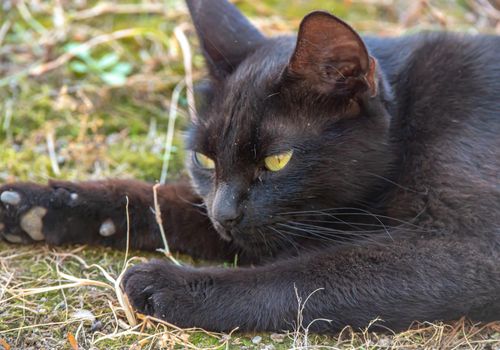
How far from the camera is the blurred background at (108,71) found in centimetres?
287

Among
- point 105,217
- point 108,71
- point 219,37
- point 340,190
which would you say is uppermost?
point 219,37

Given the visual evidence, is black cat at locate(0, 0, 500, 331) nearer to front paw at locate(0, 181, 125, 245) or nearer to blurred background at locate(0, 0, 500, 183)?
front paw at locate(0, 181, 125, 245)

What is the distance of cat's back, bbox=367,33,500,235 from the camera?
1869 millimetres

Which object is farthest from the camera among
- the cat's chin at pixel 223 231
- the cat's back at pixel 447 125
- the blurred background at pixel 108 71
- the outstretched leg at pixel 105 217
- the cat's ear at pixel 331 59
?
the blurred background at pixel 108 71

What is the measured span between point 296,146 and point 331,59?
0.26 m

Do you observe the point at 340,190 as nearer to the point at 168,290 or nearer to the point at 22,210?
the point at 168,290

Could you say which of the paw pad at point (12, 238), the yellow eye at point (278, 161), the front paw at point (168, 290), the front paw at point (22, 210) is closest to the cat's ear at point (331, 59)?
the yellow eye at point (278, 161)

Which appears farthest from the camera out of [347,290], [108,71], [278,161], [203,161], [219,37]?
[108,71]

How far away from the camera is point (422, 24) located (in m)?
3.84

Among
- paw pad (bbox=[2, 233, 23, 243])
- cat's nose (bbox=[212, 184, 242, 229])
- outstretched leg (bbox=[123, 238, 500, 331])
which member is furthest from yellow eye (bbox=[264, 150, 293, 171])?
paw pad (bbox=[2, 233, 23, 243])

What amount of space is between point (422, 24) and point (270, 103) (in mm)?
2159

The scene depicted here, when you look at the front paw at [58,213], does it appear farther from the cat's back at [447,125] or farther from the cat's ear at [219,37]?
the cat's back at [447,125]

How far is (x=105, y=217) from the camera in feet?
7.51

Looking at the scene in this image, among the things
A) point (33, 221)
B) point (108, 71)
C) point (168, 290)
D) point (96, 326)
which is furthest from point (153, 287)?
point (108, 71)
